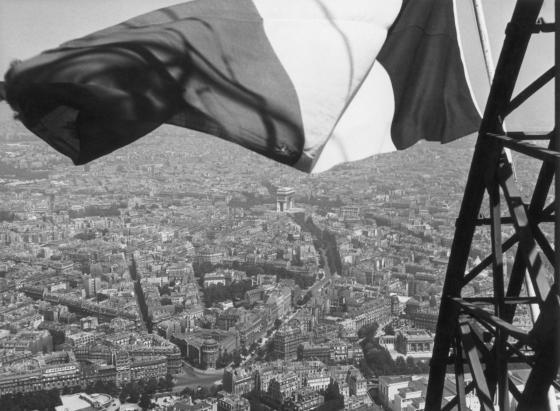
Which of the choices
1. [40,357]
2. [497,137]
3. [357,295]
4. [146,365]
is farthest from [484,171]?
[357,295]

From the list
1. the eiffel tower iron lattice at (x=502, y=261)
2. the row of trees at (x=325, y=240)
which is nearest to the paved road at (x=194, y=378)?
the row of trees at (x=325, y=240)

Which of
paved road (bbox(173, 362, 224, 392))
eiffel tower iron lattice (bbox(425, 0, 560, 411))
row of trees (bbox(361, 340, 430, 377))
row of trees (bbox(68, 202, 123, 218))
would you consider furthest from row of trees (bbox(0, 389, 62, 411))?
row of trees (bbox(68, 202, 123, 218))

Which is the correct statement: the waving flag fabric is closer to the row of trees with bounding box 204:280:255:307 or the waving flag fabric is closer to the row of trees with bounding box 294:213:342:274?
the row of trees with bounding box 204:280:255:307

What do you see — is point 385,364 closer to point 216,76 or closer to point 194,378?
point 194,378

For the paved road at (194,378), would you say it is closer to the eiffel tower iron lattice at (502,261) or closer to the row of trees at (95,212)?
the eiffel tower iron lattice at (502,261)

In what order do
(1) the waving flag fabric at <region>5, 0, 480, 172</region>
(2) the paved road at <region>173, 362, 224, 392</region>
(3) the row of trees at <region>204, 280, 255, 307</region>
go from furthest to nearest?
(3) the row of trees at <region>204, 280, 255, 307</region>
(2) the paved road at <region>173, 362, 224, 392</region>
(1) the waving flag fabric at <region>5, 0, 480, 172</region>

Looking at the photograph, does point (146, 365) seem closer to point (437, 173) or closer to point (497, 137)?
point (497, 137)
